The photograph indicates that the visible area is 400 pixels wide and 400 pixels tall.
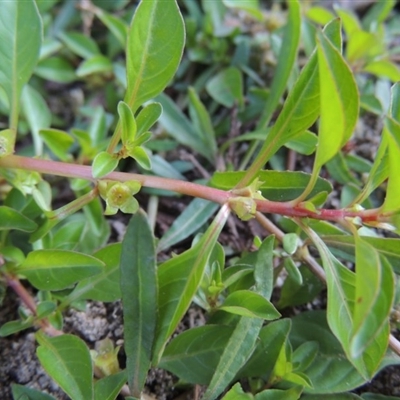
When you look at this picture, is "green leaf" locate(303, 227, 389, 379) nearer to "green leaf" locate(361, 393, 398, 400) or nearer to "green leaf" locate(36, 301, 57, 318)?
"green leaf" locate(361, 393, 398, 400)

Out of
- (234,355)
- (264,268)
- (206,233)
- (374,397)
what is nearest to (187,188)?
(206,233)

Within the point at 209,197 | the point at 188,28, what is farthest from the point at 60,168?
the point at 188,28

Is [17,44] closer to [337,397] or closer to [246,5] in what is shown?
[246,5]

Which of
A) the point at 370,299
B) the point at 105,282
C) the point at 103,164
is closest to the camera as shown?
the point at 370,299

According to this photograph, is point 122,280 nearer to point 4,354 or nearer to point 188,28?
point 4,354

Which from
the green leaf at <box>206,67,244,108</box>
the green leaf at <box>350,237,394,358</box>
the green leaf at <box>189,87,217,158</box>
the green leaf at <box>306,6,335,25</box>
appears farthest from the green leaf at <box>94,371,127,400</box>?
the green leaf at <box>306,6,335,25</box>

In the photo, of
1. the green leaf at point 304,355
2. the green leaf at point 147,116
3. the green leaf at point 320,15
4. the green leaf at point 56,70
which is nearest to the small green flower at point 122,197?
the green leaf at point 147,116

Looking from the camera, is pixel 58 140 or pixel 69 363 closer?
pixel 69 363

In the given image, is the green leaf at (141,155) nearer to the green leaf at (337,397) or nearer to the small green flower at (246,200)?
the small green flower at (246,200)
